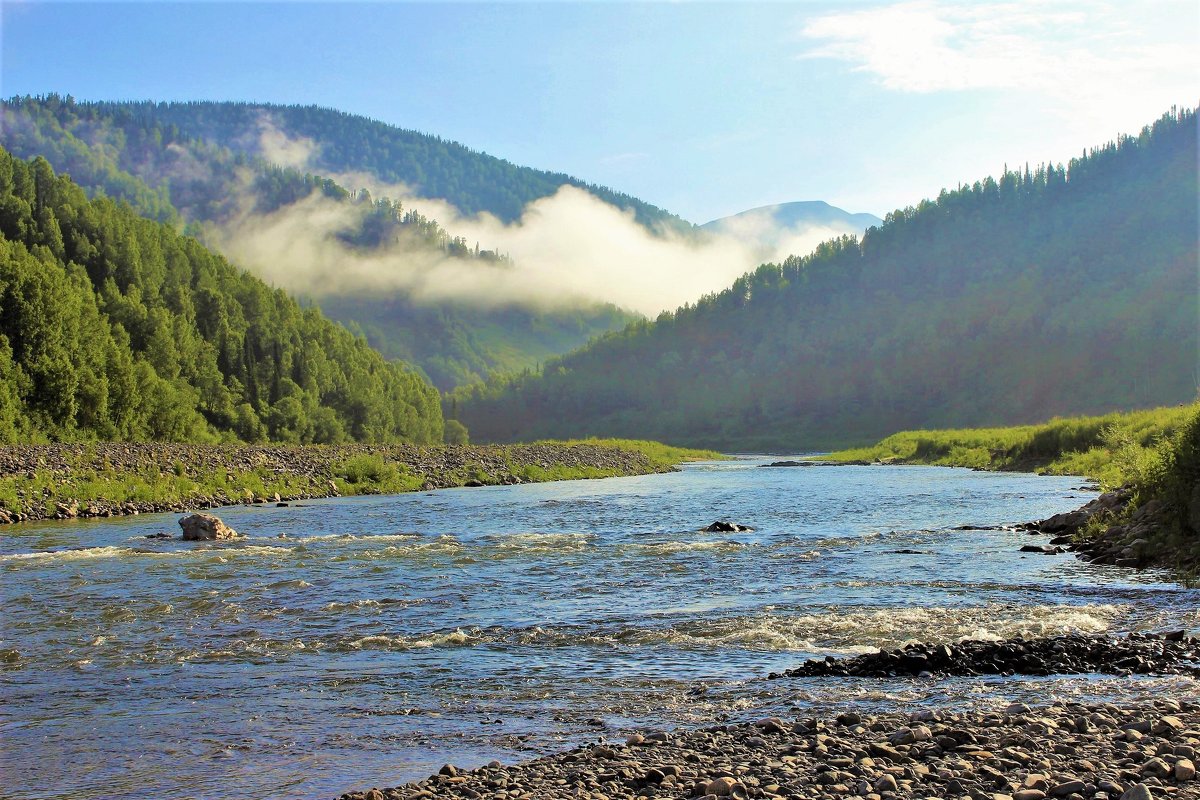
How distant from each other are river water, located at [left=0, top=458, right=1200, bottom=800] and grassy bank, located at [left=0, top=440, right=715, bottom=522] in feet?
24.0

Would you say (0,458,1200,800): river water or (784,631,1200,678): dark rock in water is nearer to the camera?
(0,458,1200,800): river water

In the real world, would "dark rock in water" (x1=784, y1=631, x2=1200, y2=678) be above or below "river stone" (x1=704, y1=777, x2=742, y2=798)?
below

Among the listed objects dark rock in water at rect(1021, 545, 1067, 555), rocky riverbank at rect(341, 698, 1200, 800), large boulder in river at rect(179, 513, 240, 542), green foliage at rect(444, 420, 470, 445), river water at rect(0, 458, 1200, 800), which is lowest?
dark rock in water at rect(1021, 545, 1067, 555)

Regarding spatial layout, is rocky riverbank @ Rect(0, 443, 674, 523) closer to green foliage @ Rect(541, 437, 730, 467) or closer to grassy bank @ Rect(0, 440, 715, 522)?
grassy bank @ Rect(0, 440, 715, 522)

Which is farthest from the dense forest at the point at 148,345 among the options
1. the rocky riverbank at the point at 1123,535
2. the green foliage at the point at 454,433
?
the rocky riverbank at the point at 1123,535

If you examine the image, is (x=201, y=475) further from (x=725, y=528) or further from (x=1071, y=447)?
(x=1071, y=447)

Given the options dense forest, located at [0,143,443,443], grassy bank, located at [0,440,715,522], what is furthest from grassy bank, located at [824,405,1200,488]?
dense forest, located at [0,143,443,443]

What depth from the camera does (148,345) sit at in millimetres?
87812

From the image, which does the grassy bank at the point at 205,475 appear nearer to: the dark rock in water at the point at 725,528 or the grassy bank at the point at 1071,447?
the dark rock in water at the point at 725,528

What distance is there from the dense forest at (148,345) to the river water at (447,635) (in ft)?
130

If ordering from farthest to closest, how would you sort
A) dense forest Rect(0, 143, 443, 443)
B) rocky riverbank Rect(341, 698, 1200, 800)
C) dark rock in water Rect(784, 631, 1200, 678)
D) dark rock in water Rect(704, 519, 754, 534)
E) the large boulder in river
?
dense forest Rect(0, 143, 443, 443) → dark rock in water Rect(704, 519, 754, 534) → the large boulder in river → dark rock in water Rect(784, 631, 1200, 678) → rocky riverbank Rect(341, 698, 1200, 800)

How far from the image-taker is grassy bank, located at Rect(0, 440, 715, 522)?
131 feet

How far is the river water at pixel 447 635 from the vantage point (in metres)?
10.8

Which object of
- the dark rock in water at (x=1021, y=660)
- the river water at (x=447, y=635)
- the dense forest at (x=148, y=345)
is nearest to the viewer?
the river water at (x=447, y=635)
